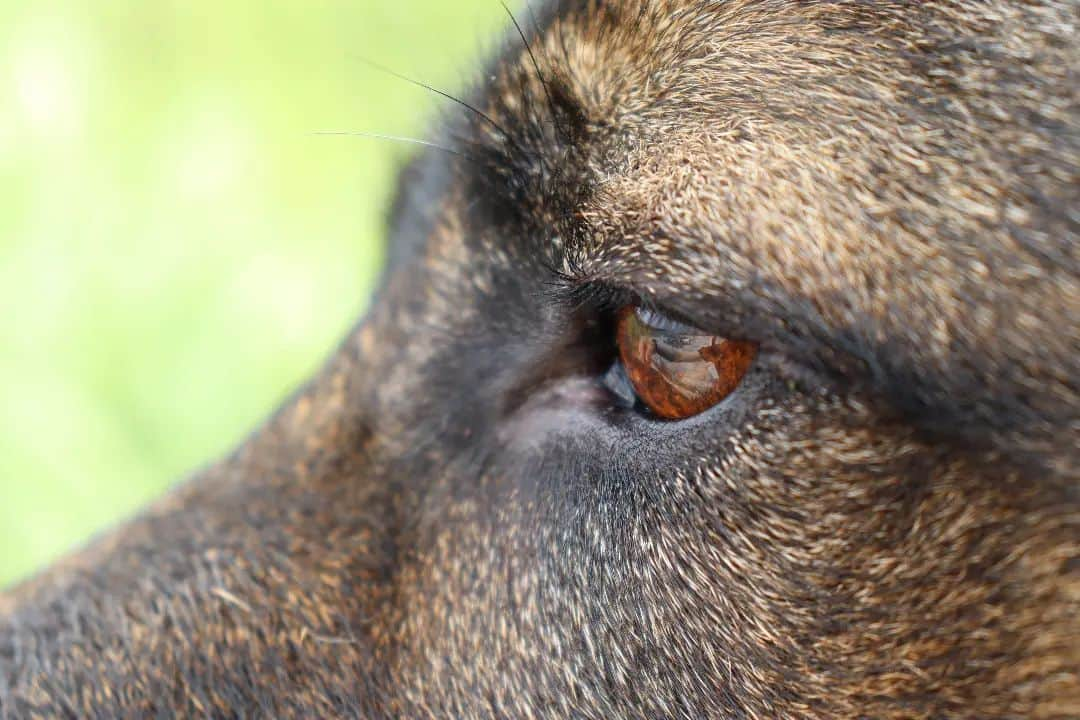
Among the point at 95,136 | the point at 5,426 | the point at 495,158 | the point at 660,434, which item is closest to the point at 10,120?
the point at 95,136

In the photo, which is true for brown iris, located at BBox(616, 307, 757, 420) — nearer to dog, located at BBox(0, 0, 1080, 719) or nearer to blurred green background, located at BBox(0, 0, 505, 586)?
dog, located at BBox(0, 0, 1080, 719)

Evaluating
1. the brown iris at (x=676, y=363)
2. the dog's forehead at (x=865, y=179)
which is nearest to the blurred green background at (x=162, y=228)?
the brown iris at (x=676, y=363)

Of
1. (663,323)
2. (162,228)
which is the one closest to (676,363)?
(663,323)

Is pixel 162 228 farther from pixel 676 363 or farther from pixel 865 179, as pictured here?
pixel 865 179

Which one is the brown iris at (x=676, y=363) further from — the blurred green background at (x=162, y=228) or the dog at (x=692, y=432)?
the blurred green background at (x=162, y=228)

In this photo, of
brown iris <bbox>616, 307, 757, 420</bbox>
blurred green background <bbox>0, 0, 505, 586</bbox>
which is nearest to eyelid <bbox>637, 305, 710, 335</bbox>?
brown iris <bbox>616, 307, 757, 420</bbox>

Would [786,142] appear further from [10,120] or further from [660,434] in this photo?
[10,120]
